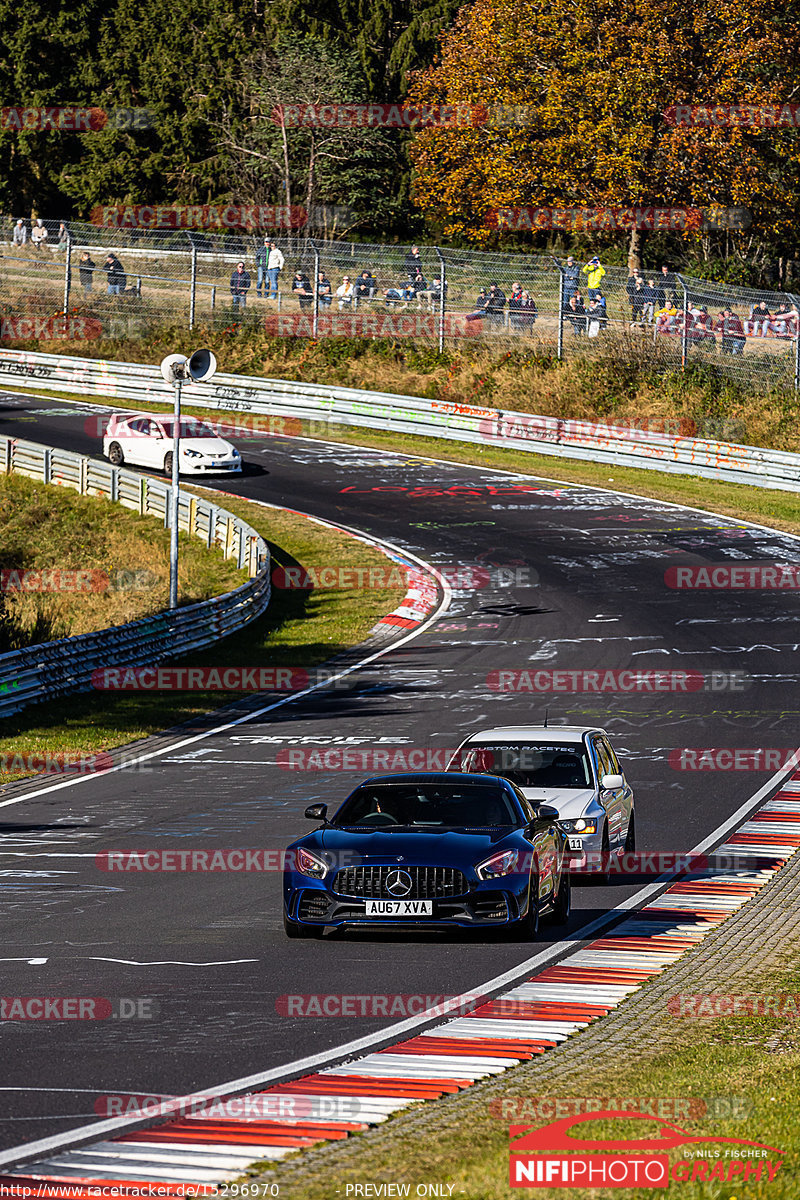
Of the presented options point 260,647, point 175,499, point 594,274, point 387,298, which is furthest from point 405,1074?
point 387,298

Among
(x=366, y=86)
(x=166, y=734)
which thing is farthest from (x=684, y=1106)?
(x=366, y=86)

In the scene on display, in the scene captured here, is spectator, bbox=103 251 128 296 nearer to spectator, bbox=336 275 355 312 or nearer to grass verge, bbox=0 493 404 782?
spectator, bbox=336 275 355 312

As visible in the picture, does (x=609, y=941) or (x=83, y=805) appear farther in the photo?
(x=83, y=805)

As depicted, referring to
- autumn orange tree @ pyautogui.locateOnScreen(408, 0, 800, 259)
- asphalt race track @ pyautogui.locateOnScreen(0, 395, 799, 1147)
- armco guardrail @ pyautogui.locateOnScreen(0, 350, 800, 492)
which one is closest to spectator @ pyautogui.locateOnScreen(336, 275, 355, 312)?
armco guardrail @ pyautogui.locateOnScreen(0, 350, 800, 492)

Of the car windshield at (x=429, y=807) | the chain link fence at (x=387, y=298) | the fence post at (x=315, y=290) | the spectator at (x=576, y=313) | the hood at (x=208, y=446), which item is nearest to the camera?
the car windshield at (x=429, y=807)

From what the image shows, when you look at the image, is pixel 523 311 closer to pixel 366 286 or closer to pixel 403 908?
pixel 366 286

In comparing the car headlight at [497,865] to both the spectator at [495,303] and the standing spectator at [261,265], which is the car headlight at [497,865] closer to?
the spectator at [495,303]

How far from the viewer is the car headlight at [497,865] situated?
37.5ft

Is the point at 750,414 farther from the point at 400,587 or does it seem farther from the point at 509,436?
the point at 400,587

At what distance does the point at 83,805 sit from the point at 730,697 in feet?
34.8

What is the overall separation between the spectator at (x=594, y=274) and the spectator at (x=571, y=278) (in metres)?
0.42

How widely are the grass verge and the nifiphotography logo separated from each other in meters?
13.5

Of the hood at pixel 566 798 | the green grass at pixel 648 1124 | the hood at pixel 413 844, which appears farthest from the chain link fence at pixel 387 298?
the green grass at pixel 648 1124

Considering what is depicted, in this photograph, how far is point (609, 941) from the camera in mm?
12109
